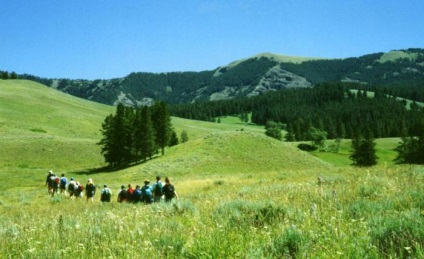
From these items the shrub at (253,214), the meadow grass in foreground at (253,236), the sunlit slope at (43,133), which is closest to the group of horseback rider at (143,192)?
the shrub at (253,214)

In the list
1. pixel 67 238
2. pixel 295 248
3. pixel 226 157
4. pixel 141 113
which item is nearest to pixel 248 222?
pixel 295 248

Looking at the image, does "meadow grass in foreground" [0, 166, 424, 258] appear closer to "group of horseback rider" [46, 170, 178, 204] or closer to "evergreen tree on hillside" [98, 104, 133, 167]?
"group of horseback rider" [46, 170, 178, 204]

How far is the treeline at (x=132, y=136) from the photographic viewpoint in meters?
74.1

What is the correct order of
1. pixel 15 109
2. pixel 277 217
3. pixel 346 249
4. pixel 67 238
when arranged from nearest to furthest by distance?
pixel 346 249 < pixel 67 238 < pixel 277 217 < pixel 15 109

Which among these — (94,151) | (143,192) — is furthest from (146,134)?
(143,192)

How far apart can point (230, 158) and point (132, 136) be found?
2349cm

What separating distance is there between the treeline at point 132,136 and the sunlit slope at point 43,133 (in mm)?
10323

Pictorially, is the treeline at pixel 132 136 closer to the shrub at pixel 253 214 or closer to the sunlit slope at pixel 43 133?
the sunlit slope at pixel 43 133

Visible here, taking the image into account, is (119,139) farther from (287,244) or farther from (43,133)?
(287,244)

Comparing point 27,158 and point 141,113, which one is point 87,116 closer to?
point 27,158

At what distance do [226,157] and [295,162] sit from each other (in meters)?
12.6

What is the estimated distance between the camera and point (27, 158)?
7844 cm

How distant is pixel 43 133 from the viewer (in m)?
100

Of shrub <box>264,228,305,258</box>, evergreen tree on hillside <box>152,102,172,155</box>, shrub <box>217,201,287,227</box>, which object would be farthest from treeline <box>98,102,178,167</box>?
shrub <box>264,228,305,258</box>
